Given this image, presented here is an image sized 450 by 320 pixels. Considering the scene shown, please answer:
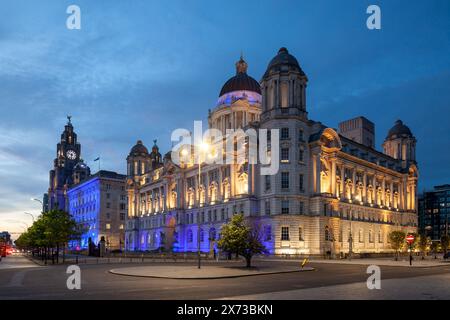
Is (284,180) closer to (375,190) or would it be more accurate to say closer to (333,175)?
(333,175)

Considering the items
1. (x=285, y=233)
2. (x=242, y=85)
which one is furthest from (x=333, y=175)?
(x=242, y=85)

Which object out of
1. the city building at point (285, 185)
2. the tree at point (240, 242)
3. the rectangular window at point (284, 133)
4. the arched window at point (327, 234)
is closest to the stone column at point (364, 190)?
the city building at point (285, 185)

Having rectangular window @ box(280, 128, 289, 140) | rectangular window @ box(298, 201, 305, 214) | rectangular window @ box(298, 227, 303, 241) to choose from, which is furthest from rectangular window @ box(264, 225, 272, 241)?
rectangular window @ box(280, 128, 289, 140)

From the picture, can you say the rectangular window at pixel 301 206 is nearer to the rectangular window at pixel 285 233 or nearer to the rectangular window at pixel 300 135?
the rectangular window at pixel 285 233

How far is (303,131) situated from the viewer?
87.2 metres

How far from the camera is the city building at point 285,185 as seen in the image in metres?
85.0

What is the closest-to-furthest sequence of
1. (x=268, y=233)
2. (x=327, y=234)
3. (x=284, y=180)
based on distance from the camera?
(x=268, y=233) < (x=284, y=180) < (x=327, y=234)

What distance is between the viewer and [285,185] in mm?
84938

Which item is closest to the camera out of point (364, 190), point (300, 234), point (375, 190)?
point (300, 234)

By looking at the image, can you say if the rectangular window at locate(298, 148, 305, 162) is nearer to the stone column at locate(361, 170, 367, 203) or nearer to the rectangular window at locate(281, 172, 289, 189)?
the rectangular window at locate(281, 172, 289, 189)

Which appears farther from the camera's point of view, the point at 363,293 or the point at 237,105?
the point at 237,105

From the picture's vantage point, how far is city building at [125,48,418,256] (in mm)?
85000

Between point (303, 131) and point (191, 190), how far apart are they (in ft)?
129
